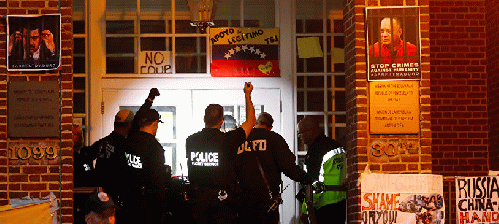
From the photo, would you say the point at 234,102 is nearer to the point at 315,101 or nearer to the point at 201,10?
the point at 315,101

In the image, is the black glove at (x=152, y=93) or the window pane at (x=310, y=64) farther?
the window pane at (x=310, y=64)

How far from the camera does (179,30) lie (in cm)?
1091

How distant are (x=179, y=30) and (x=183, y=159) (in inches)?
67.2

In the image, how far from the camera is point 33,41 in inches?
332

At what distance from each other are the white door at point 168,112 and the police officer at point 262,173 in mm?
2058

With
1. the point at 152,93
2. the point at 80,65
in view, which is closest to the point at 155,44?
Answer: the point at 80,65

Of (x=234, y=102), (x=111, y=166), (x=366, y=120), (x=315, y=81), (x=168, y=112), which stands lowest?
(x=111, y=166)

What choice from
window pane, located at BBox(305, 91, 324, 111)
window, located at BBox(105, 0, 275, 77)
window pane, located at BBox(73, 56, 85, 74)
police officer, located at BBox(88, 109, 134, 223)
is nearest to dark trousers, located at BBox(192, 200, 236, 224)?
police officer, located at BBox(88, 109, 134, 223)

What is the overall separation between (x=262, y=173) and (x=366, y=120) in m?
1.27

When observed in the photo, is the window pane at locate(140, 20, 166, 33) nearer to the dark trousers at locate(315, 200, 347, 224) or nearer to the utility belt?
the utility belt

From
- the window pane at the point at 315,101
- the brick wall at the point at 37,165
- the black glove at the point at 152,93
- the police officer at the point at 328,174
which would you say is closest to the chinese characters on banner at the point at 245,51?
the window pane at the point at 315,101

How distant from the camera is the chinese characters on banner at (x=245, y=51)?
1089 centimetres

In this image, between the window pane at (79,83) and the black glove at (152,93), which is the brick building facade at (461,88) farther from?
the window pane at (79,83)

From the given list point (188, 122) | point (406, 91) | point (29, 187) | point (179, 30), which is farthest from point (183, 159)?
point (406, 91)
